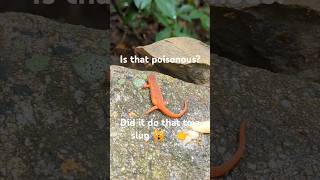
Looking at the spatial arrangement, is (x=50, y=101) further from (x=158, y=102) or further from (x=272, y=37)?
(x=272, y=37)

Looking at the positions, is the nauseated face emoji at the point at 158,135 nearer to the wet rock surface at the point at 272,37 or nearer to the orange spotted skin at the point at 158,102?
the orange spotted skin at the point at 158,102

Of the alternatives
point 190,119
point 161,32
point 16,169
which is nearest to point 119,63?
point 161,32

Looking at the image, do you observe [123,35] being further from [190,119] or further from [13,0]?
[190,119]

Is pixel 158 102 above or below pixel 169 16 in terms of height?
below

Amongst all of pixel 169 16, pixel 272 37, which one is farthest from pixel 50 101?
pixel 272 37

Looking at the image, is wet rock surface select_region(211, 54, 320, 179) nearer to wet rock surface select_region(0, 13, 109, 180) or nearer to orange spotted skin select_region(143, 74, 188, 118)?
orange spotted skin select_region(143, 74, 188, 118)

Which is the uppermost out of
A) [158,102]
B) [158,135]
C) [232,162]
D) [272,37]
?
[272,37]

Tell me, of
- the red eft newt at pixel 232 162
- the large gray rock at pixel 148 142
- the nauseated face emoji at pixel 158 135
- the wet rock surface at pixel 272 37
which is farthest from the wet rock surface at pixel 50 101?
the wet rock surface at pixel 272 37
